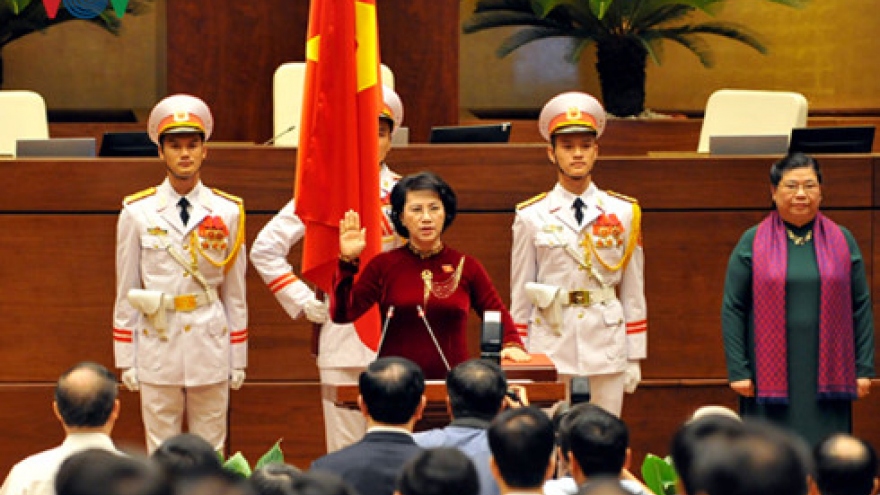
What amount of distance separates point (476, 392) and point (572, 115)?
2.17m

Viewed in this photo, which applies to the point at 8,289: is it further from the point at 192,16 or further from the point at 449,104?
the point at 449,104

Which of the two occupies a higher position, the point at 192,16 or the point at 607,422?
the point at 192,16

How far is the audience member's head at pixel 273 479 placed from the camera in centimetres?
301

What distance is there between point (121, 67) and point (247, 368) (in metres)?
5.40

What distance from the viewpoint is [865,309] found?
5840 mm

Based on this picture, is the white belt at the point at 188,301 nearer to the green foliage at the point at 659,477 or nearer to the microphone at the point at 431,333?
the microphone at the point at 431,333

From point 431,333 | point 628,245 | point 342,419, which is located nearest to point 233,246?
point 342,419

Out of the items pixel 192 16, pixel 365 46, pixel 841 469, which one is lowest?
pixel 841 469

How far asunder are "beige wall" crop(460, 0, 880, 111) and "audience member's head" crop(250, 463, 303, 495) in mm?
8318

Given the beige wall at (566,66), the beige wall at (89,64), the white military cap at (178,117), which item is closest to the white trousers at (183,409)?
the white military cap at (178,117)

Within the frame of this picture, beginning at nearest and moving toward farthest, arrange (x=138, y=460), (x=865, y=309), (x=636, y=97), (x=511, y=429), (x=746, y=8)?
1. (x=138, y=460)
2. (x=511, y=429)
3. (x=865, y=309)
4. (x=636, y=97)
5. (x=746, y=8)

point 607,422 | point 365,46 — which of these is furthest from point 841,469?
Answer: point 365,46

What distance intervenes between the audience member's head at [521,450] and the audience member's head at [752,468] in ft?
3.16

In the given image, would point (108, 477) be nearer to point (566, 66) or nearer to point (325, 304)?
point (325, 304)
